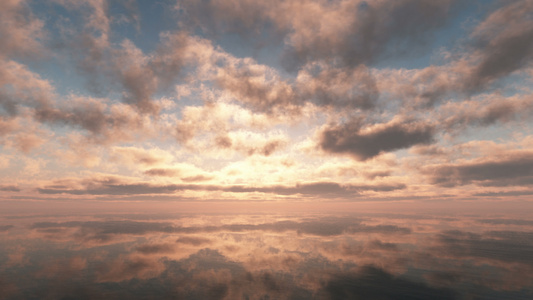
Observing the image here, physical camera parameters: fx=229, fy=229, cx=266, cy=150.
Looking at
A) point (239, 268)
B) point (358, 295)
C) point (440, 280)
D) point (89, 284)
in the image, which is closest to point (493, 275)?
point (440, 280)

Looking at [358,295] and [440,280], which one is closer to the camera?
[358,295]

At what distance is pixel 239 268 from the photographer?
217ft

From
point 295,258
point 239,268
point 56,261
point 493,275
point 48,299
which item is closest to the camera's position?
point 48,299

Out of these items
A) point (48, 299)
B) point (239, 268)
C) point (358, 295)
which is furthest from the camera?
point (239, 268)

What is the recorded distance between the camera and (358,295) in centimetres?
4675

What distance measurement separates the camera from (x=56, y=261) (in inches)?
2810

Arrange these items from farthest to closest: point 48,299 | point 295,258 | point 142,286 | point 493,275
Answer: point 295,258 → point 493,275 → point 142,286 → point 48,299

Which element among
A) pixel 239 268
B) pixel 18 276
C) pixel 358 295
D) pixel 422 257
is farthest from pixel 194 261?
pixel 422 257

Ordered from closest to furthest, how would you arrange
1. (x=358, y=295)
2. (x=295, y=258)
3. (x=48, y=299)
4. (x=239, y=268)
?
1. (x=48, y=299)
2. (x=358, y=295)
3. (x=239, y=268)
4. (x=295, y=258)

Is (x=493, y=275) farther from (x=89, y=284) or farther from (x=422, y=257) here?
(x=89, y=284)

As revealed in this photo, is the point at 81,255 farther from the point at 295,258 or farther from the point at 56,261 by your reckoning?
the point at 295,258

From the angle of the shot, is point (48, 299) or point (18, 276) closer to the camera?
point (48, 299)

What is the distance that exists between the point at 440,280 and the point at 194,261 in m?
68.4

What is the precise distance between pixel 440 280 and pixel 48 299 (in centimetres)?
8443
